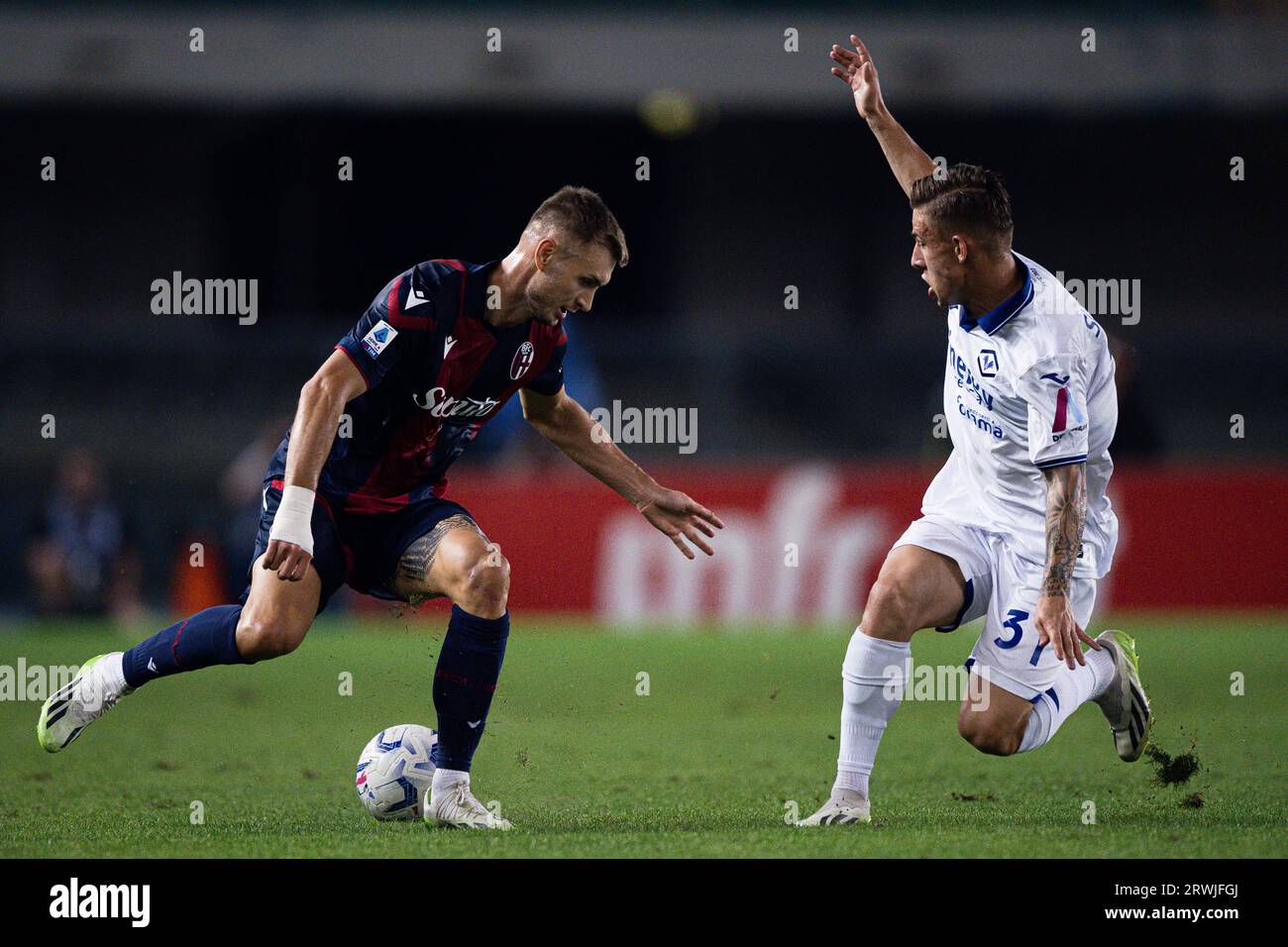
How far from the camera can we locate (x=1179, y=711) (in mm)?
8086

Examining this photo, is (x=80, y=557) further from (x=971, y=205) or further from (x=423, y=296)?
(x=971, y=205)

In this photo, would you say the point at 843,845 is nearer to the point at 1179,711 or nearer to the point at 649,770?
the point at 649,770

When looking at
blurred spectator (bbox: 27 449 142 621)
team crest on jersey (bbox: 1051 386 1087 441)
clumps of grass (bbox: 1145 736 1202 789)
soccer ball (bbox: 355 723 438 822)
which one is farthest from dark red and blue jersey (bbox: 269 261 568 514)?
blurred spectator (bbox: 27 449 142 621)

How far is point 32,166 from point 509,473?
27.7ft

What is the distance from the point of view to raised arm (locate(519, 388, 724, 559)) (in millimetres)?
5699

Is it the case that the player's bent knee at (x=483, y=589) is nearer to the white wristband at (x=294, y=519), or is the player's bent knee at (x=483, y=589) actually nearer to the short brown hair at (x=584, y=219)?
the white wristband at (x=294, y=519)

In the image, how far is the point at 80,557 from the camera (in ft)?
47.9

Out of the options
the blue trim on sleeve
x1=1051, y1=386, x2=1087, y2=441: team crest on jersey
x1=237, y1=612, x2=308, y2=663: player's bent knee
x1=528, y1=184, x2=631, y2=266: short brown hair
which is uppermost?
x1=528, y1=184, x2=631, y2=266: short brown hair

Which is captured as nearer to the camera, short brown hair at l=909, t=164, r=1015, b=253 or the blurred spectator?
short brown hair at l=909, t=164, r=1015, b=253

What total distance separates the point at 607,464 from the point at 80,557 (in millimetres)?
10037

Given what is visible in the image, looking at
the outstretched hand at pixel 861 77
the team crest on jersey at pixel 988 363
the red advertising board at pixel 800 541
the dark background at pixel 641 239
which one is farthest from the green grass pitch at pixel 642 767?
the dark background at pixel 641 239

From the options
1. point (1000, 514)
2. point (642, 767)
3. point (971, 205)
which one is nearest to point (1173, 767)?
point (1000, 514)

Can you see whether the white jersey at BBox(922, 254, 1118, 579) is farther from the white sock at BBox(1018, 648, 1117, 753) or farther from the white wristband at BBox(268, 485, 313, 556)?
the white wristband at BBox(268, 485, 313, 556)
